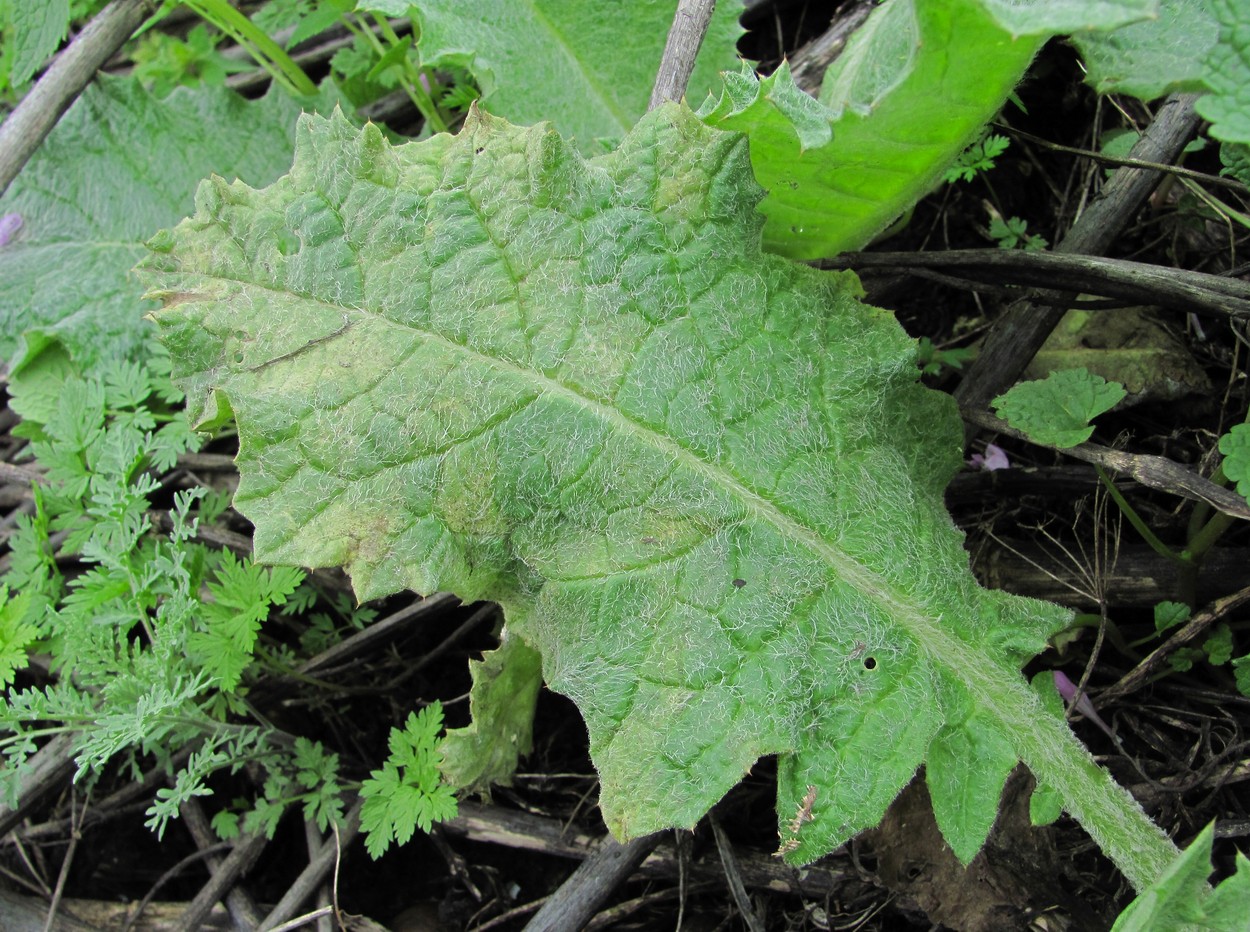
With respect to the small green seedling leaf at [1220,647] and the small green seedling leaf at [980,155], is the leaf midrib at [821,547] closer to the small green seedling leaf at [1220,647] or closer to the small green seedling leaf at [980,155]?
the small green seedling leaf at [1220,647]

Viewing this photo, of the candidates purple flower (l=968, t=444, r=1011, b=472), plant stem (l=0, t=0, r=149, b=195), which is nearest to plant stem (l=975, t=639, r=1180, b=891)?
purple flower (l=968, t=444, r=1011, b=472)

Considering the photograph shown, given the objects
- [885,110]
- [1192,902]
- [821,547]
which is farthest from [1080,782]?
[885,110]

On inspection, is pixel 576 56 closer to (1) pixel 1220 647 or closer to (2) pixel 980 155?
(2) pixel 980 155

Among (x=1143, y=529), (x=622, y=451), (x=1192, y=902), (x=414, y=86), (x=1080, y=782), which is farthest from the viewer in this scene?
(x=414, y=86)

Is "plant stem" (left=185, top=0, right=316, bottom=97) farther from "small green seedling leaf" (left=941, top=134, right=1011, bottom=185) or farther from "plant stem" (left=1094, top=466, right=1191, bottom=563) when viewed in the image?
"plant stem" (left=1094, top=466, right=1191, bottom=563)

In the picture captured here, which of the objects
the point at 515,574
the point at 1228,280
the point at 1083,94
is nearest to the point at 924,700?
the point at 515,574

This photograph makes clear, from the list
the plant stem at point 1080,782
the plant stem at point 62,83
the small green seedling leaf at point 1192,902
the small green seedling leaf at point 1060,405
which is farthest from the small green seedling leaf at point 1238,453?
the plant stem at point 62,83
